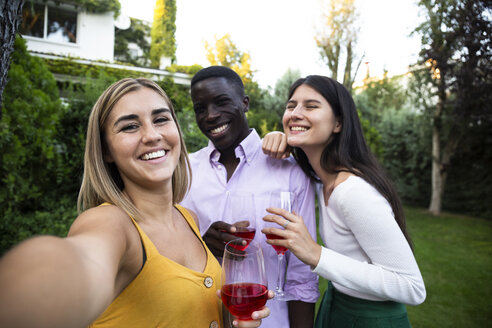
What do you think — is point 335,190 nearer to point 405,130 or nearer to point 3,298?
point 3,298

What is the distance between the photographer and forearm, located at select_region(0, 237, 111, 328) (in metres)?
0.61

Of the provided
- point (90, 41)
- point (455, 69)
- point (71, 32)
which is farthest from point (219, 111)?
point (71, 32)

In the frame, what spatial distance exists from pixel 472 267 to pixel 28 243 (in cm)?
897

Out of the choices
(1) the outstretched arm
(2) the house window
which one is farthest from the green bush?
(2) the house window

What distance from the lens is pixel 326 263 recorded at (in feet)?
5.92

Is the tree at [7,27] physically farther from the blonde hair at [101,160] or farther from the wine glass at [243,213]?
the wine glass at [243,213]

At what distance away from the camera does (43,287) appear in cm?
64

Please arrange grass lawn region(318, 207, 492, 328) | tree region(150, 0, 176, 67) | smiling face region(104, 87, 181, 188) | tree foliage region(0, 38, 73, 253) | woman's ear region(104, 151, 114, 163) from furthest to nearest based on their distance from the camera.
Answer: tree region(150, 0, 176, 67)
grass lawn region(318, 207, 492, 328)
tree foliage region(0, 38, 73, 253)
woman's ear region(104, 151, 114, 163)
smiling face region(104, 87, 181, 188)

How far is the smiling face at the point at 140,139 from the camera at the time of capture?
149cm

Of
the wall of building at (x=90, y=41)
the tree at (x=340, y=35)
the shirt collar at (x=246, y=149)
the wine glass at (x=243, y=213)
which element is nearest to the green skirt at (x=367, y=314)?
the wine glass at (x=243, y=213)

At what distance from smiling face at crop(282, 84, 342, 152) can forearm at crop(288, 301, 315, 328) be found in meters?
1.04

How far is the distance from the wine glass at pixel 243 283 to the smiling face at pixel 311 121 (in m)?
1.00

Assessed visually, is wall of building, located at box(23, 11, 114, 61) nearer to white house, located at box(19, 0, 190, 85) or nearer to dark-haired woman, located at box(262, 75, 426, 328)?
white house, located at box(19, 0, 190, 85)

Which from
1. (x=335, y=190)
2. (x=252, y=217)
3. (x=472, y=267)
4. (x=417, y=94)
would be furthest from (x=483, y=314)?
(x=417, y=94)
